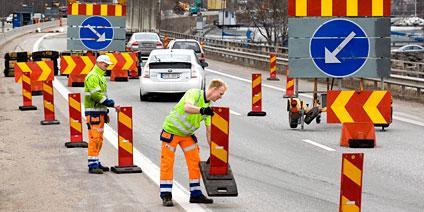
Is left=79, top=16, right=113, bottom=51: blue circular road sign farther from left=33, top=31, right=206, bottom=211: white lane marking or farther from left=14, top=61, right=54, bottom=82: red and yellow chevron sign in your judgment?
left=33, top=31, right=206, bottom=211: white lane marking

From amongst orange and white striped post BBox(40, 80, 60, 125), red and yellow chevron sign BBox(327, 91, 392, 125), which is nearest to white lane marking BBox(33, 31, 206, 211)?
orange and white striped post BBox(40, 80, 60, 125)

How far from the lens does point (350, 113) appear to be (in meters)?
17.5

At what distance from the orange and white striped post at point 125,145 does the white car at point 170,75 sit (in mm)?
12723

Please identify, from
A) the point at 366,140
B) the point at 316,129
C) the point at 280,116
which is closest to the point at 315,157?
the point at 366,140

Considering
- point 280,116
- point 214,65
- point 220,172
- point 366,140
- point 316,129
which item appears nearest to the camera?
point 220,172

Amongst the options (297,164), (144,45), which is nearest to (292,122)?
(297,164)

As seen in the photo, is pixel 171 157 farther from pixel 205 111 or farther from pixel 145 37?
pixel 145 37

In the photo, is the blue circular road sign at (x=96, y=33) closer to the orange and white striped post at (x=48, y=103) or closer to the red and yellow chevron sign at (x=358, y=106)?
the orange and white striped post at (x=48, y=103)

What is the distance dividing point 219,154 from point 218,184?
1.20ft

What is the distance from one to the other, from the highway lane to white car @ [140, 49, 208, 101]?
202 cm

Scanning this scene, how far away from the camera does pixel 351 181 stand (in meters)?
9.38

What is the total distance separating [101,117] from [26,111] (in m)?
10.4

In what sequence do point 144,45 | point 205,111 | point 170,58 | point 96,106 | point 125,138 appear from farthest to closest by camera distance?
1. point 144,45
2. point 170,58
3. point 96,106
4. point 125,138
5. point 205,111

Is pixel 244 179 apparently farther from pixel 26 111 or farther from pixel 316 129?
pixel 26 111
